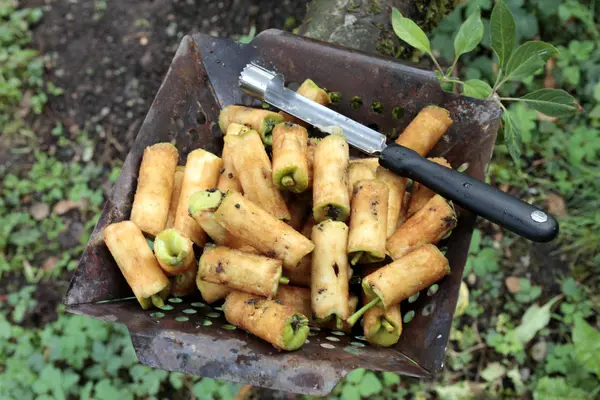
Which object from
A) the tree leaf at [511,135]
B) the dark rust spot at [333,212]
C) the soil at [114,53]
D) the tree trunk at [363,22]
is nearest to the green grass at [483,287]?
the soil at [114,53]

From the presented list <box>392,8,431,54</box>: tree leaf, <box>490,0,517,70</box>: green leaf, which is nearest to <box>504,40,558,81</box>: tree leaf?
<box>490,0,517,70</box>: green leaf

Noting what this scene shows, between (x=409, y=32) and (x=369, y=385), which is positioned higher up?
(x=409, y=32)

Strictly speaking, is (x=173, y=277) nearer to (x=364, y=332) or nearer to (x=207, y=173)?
(x=207, y=173)

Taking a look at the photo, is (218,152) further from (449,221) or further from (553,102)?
(553,102)

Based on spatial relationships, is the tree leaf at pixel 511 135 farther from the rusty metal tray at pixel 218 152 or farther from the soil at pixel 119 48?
the soil at pixel 119 48

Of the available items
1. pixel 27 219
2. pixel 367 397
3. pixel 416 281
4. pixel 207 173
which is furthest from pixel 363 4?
pixel 27 219

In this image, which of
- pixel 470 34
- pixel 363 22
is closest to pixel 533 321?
pixel 470 34
